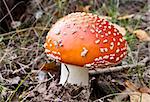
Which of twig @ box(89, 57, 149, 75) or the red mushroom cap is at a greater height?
the red mushroom cap

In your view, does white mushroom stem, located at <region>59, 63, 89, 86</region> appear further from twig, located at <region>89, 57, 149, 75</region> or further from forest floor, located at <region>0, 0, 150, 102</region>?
twig, located at <region>89, 57, 149, 75</region>

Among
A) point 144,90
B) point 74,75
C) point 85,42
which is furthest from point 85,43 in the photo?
point 144,90

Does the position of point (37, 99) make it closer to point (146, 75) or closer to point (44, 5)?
point (146, 75)

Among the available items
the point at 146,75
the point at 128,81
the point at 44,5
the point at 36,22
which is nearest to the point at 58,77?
the point at 128,81

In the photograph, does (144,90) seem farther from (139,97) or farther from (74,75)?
(74,75)

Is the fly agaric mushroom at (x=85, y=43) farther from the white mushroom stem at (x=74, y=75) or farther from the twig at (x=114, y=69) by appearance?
the twig at (x=114, y=69)

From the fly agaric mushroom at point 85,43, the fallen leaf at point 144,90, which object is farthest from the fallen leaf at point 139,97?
the fly agaric mushroom at point 85,43

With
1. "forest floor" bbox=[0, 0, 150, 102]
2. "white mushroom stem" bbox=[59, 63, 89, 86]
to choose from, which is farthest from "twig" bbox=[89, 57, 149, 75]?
"white mushroom stem" bbox=[59, 63, 89, 86]
